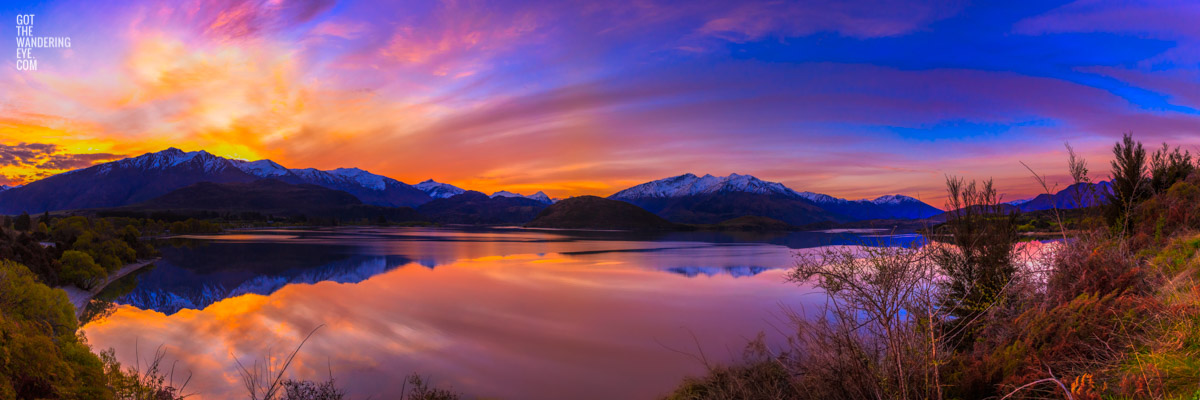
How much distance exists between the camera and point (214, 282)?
31078 millimetres

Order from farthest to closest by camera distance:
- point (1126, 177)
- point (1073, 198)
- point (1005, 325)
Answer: point (1126, 177) < point (1073, 198) < point (1005, 325)

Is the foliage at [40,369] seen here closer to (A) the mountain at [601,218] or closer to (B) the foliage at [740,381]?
(B) the foliage at [740,381]

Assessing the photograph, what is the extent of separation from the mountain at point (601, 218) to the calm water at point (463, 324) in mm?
135786

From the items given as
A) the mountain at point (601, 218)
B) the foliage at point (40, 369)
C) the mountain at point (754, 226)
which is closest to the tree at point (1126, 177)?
the foliage at point (40, 369)

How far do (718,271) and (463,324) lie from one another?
21670mm

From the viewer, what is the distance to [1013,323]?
866 centimetres

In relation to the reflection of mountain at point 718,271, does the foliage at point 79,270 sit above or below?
above

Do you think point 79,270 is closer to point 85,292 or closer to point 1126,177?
point 85,292

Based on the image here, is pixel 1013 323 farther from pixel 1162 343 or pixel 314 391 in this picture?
pixel 314 391

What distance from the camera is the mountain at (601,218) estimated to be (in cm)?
17300

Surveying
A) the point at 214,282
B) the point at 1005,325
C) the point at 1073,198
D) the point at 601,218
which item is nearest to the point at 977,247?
the point at 1073,198

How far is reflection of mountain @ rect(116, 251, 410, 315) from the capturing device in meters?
24.8

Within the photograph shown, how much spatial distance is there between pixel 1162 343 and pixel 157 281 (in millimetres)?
43506

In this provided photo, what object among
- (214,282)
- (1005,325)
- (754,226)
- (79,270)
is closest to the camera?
(1005,325)
